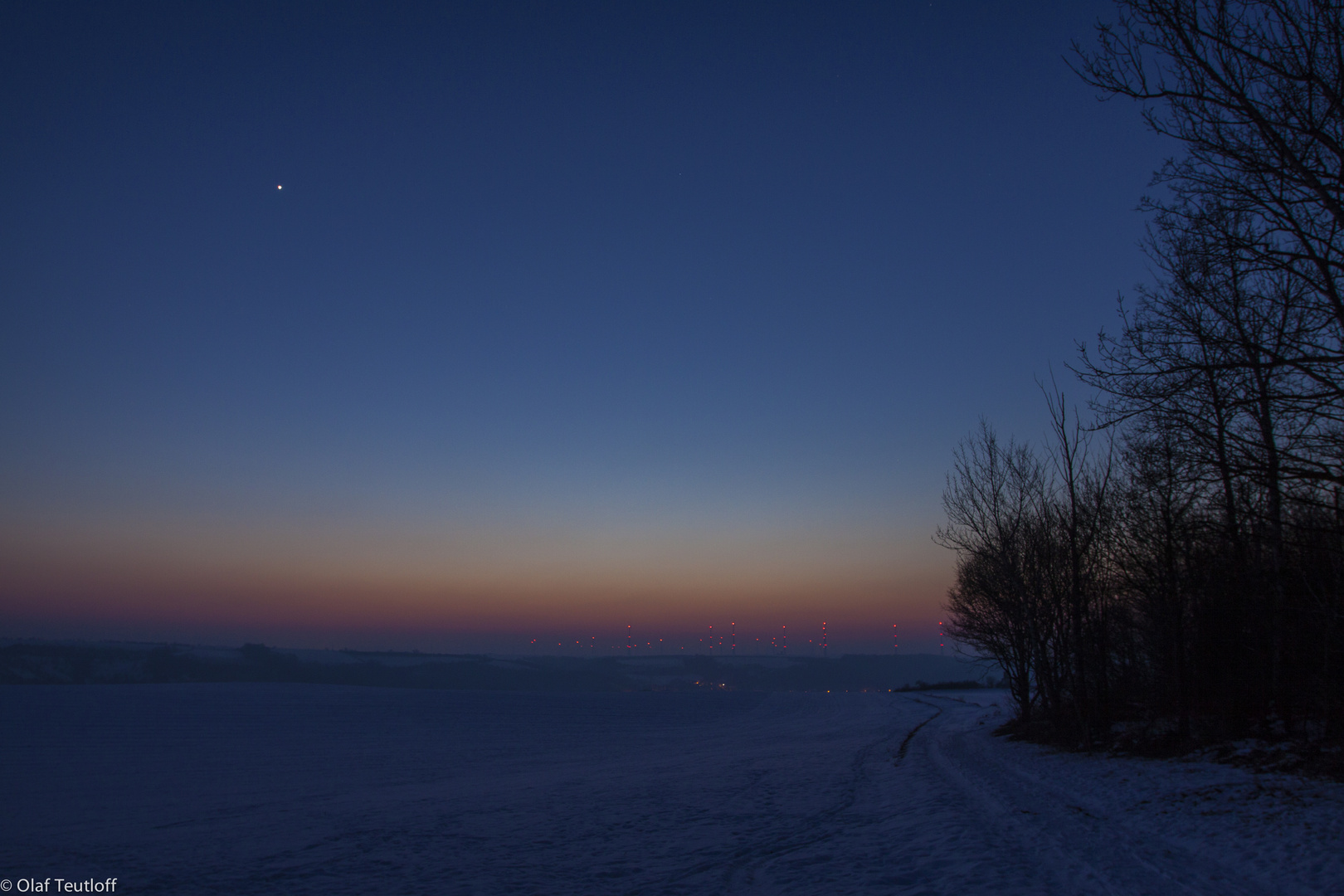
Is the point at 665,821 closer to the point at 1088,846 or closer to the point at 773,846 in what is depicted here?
the point at 773,846

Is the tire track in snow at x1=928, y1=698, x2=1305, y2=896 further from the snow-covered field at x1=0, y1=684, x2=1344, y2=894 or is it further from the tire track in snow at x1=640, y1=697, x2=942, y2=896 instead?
the tire track in snow at x1=640, y1=697, x2=942, y2=896

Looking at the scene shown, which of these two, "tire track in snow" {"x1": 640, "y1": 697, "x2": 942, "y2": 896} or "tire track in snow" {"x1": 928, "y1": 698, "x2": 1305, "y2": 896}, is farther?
"tire track in snow" {"x1": 640, "y1": 697, "x2": 942, "y2": 896}

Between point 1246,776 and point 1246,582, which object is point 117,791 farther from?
point 1246,582

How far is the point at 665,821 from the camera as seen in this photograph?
13.4 m

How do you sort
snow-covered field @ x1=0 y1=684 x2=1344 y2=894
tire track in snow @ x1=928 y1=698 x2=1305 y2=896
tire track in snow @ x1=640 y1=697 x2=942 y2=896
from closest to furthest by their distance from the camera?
tire track in snow @ x1=928 y1=698 x2=1305 y2=896
snow-covered field @ x1=0 y1=684 x2=1344 y2=894
tire track in snow @ x1=640 y1=697 x2=942 y2=896

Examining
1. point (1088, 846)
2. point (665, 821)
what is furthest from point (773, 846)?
point (1088, 846)

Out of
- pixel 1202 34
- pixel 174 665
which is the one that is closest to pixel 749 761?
pixel 1202 34

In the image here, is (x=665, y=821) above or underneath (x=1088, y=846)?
underneath

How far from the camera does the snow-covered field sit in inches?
356

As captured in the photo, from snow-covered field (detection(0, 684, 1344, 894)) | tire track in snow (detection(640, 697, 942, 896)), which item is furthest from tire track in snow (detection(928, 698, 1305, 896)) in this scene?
tire track in snow (detection(640, 697, 942, 896))

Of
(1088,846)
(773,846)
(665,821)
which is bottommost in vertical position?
(665,821)

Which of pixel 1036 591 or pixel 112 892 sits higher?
pixel 1036 591

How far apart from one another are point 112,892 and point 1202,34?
1647cm

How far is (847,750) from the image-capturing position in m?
24.9
